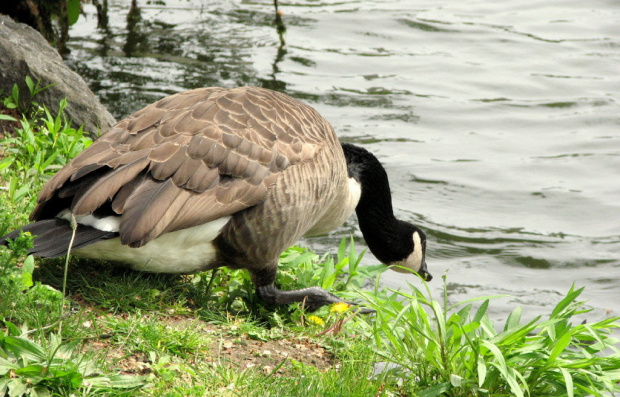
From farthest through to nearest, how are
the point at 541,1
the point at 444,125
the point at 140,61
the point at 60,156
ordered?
the point at 541,1
the point at 140,61
the point at 444,125
the point at 60,156

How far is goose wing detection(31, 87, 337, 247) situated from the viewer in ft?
12.3

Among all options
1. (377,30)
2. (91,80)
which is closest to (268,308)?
(91,80)

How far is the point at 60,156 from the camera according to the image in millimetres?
5496

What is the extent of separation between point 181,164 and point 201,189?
Answer: 0.17 meters

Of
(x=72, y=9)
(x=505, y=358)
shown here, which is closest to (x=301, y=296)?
(x=505, y=358)

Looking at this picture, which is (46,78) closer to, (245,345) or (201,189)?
(201,189)

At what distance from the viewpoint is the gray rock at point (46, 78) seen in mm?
6234

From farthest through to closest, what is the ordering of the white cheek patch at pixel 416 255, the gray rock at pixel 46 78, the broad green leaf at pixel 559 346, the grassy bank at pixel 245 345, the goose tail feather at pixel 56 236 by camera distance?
the gray rock at pixel 46 78, the white cheek patch at pixel 416 255, the goose tail feather at pixel 56 236, the broad green leaf at pixel 559 346, the grassy bank at pixel 245 345

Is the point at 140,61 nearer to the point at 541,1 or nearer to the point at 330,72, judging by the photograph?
the point at 330,72

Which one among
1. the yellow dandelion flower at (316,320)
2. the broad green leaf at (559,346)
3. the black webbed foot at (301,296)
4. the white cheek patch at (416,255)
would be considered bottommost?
the white cheek patch at (416,255)

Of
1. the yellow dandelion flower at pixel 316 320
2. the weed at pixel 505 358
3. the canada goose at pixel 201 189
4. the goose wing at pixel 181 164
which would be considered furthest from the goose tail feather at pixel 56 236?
the weed at pixel 505 358

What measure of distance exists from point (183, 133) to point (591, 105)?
702 centimetres

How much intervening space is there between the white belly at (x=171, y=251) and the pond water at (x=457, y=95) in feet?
7.45

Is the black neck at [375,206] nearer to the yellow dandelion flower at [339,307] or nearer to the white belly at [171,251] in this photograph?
the yellow dandelion flower at [339,307]
